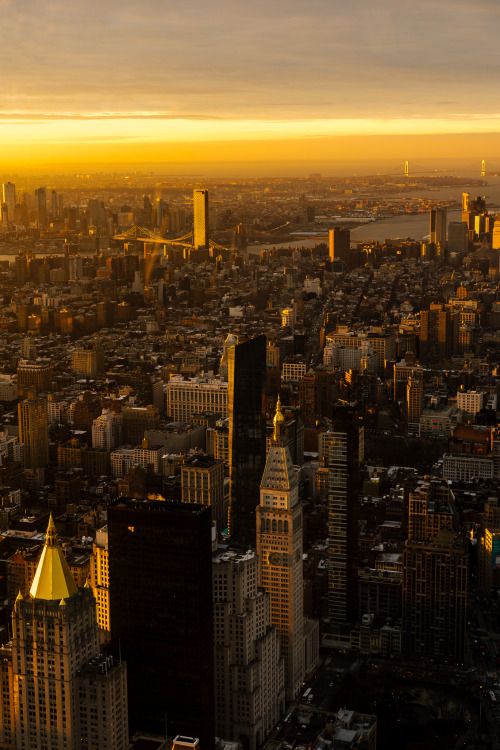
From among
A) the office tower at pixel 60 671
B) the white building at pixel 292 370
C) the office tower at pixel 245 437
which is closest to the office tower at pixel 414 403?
the white building at pixel 292 370

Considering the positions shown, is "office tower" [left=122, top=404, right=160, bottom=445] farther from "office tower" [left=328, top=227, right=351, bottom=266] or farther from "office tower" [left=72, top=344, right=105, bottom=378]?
"office tower" [left=328, top=227, right=351, bottom=266]

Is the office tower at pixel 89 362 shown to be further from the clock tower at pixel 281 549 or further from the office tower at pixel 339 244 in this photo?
the clock tower at pixel 281 549

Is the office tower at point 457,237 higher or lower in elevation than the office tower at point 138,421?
higher

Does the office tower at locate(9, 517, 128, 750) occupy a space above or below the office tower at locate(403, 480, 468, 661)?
above

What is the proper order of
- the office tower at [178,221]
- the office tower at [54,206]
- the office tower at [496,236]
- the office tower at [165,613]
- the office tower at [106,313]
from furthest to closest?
the office tower at [496,236] < the office tower at [106,313] < the office tower at [178,221] < the office tower at [54,206] < the office tower at [165,613]

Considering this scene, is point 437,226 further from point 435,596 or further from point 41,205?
point 435,596

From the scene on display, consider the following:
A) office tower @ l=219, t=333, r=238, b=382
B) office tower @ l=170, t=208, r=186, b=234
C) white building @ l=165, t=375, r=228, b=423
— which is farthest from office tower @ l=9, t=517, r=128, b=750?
office tower @ l=170, t=208, r=186, b=234
